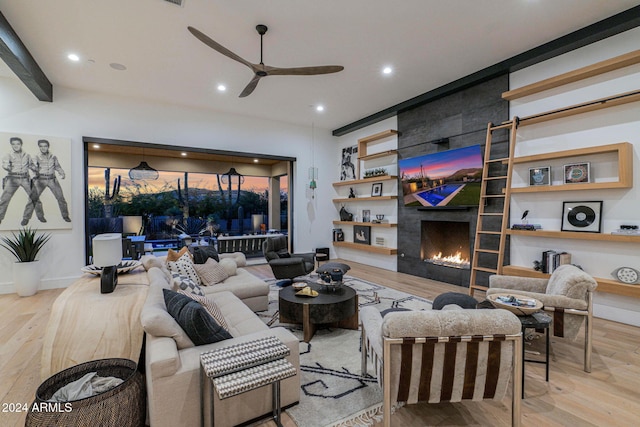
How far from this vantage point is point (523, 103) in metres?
4.34

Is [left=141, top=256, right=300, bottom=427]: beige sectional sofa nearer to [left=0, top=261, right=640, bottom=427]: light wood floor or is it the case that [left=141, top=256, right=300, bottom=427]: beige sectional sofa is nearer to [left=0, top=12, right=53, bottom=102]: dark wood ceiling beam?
[left=0, top=261, right=640, bottom=427]: light wood floor

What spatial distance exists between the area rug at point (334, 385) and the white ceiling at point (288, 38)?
3.55m

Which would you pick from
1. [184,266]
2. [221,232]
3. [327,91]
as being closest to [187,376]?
[184,266]

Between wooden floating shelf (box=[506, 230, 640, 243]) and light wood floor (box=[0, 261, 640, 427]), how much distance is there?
1.01 meters

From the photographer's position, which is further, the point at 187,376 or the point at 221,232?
the point at 221,232

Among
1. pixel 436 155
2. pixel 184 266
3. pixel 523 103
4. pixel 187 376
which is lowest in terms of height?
pixel 187 376

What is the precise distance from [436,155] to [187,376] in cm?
520

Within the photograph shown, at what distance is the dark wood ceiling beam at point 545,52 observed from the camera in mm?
3279

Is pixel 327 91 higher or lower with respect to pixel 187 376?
higher

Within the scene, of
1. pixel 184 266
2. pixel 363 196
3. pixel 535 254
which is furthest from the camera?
pixel 363 196

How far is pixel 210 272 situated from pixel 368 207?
445 centimetres

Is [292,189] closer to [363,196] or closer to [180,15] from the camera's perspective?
[363,196]

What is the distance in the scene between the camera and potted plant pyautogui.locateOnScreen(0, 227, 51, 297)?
183 inches

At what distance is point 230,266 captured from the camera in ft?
13.8
